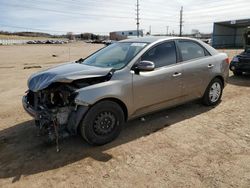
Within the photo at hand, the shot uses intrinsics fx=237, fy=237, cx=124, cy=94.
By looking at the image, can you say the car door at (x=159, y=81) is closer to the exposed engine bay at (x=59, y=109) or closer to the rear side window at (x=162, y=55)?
the rear side window at (x=162, y=55)

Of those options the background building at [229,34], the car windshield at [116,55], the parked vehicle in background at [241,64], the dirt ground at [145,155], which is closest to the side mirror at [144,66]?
the car windshield at [116,55]

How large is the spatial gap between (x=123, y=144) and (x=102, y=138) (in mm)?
362

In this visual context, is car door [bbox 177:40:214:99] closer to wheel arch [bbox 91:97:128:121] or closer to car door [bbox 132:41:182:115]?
car door [bbox 132:41:182:115]

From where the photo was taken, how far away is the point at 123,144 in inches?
151

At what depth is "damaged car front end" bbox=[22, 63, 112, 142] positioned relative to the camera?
3486 millimetres

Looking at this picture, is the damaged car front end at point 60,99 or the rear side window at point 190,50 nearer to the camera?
the damaged car front end at point 60,99

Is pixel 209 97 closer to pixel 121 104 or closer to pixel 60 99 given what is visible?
pixel 121 104

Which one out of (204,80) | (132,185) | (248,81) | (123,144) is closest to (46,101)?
(123,144)

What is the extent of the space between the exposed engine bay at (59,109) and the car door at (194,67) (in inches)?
70.2

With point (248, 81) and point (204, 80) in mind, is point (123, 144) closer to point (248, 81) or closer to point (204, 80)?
point (204, 80)

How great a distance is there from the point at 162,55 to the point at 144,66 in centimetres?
71

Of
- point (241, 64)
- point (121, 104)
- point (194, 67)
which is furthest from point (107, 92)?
point (241, 64)

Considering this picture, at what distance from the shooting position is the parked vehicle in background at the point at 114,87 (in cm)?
352

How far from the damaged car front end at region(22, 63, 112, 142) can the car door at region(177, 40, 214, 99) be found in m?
1.76
